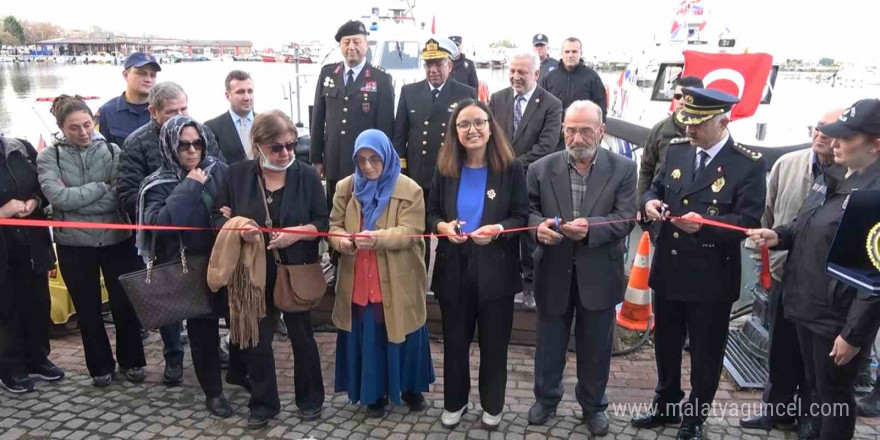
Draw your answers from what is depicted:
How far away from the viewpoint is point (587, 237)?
3.12 metres

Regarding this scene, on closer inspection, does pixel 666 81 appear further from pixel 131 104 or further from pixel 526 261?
pixel 131 104

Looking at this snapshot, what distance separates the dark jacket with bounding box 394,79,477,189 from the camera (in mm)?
4648

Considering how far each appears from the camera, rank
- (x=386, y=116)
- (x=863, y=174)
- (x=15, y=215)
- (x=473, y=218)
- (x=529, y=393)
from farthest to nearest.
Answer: (x=386, y=116) → (x=529, y=393) → (x=15, y=215) → (x=473, y=218) → (x=863, y=174)

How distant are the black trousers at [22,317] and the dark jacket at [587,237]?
11.2 feet

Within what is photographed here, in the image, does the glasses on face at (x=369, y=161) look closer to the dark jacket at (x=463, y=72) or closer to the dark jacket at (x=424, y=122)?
the dark jacket at (x=424, y=122)

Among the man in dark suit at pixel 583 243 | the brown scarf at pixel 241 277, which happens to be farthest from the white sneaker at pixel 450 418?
the brown scarf at pixel 241 277

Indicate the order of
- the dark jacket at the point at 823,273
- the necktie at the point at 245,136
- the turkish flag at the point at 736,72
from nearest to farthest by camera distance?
1. the dark jacket at the point at 823,273
2. the necktie at the point at 245,136
3. the turkish flag at the point at 736,72

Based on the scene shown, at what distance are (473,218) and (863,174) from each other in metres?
1.88

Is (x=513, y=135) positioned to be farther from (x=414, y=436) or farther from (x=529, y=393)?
(x=414, y=436)

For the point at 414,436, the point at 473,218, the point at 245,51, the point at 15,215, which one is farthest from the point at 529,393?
the point at 245,51

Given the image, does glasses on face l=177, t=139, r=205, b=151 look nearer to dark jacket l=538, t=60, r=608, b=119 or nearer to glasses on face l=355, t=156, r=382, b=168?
glasses on face l=355, t=156, r=382, b=168

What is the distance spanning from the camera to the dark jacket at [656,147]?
458cm

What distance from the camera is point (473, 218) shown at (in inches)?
127

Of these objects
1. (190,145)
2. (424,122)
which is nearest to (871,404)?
(424,122)
